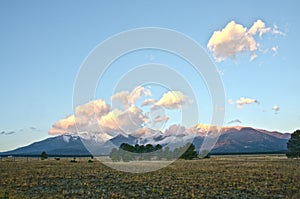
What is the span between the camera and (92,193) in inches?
1283

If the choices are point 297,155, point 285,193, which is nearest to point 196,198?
point 285,193

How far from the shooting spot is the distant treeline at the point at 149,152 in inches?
5492

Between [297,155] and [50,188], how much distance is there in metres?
98.8

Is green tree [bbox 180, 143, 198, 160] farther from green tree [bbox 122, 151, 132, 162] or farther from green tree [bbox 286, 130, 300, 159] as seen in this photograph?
green tree [bbox 286, 130, 300, 159]

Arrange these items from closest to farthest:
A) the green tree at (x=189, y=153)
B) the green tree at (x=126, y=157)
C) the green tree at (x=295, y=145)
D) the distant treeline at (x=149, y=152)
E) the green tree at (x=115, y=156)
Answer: the green tree at (x=295, y=145) → the green tree at (x=115, y=156) → the green tree at (x=126, y=157) → the distant treeline at (x=149, y=152) → the green tree at (x=189, y=153)

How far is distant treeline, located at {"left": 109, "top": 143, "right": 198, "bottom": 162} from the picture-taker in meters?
140

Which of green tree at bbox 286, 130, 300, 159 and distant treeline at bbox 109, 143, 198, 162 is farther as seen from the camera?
distant treeline at bbox 109, 143, 198, 162

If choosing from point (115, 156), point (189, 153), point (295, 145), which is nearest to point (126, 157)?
point (115, 156)

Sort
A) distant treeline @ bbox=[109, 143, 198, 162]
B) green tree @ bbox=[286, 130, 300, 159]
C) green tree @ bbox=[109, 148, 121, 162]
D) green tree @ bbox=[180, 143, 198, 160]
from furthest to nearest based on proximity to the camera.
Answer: green tree @ bbox=[180, 143, 198, 160]
distant treeline @ bbox=[109, 143, 198, 162]
green tree @ bbox=[109, 148, 121, 162]
green tree @ bbox=[286, 130, 300, 159]

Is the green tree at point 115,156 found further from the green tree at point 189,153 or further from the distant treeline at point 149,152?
the green tree at point 189,153

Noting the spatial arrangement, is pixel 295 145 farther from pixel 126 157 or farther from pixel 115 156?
pixel 115 156

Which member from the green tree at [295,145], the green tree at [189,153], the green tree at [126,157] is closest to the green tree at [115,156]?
the green tree at [126,157]

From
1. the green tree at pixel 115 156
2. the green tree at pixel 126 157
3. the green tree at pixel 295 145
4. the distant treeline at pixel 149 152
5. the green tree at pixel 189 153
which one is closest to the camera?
the green tree at pixel 295 145

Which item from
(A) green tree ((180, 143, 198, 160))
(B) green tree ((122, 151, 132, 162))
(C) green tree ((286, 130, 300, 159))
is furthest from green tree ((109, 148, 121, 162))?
(C) green tree ((286, 130, 300, 159))
